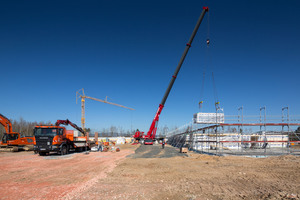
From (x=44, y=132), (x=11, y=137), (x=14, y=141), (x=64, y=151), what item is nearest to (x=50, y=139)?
(x=44, y=132)

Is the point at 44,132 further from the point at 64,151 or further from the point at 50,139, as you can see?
the point at 64,151

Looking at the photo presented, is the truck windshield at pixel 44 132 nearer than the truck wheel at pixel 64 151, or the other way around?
the truck windshield at pixel 44 132

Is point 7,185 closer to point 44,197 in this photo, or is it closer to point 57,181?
point 57,181

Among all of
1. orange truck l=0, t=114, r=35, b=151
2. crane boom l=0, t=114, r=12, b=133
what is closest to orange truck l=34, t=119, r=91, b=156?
orange truck l=0, t=114, r=35, b=151

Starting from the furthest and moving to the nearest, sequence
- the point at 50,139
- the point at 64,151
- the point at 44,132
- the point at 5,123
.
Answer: the point at 5,123, the point at 64,151, the point at 44,132, the point at 50,139

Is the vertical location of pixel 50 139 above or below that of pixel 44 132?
below

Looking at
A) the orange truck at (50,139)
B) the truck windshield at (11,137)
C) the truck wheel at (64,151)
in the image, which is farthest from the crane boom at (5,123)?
the truck wheel at (64,151)

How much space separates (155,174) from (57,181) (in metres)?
4.70

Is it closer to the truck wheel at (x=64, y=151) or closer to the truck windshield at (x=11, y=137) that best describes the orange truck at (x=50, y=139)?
the truck wheel at (x=64, y=151)

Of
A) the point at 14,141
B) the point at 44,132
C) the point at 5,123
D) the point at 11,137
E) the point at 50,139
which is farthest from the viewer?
the point at 5,123

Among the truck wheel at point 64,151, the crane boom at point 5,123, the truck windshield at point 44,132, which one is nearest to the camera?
the truck windshield at point 44,132

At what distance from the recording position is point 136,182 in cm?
876

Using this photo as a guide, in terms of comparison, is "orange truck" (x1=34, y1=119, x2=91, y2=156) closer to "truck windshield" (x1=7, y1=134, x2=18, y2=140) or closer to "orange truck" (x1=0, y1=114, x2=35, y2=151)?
"orange truck" (x1=0, y1=114, x2=35, y2=151)

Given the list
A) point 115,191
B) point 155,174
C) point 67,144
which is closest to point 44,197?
point 115,191
